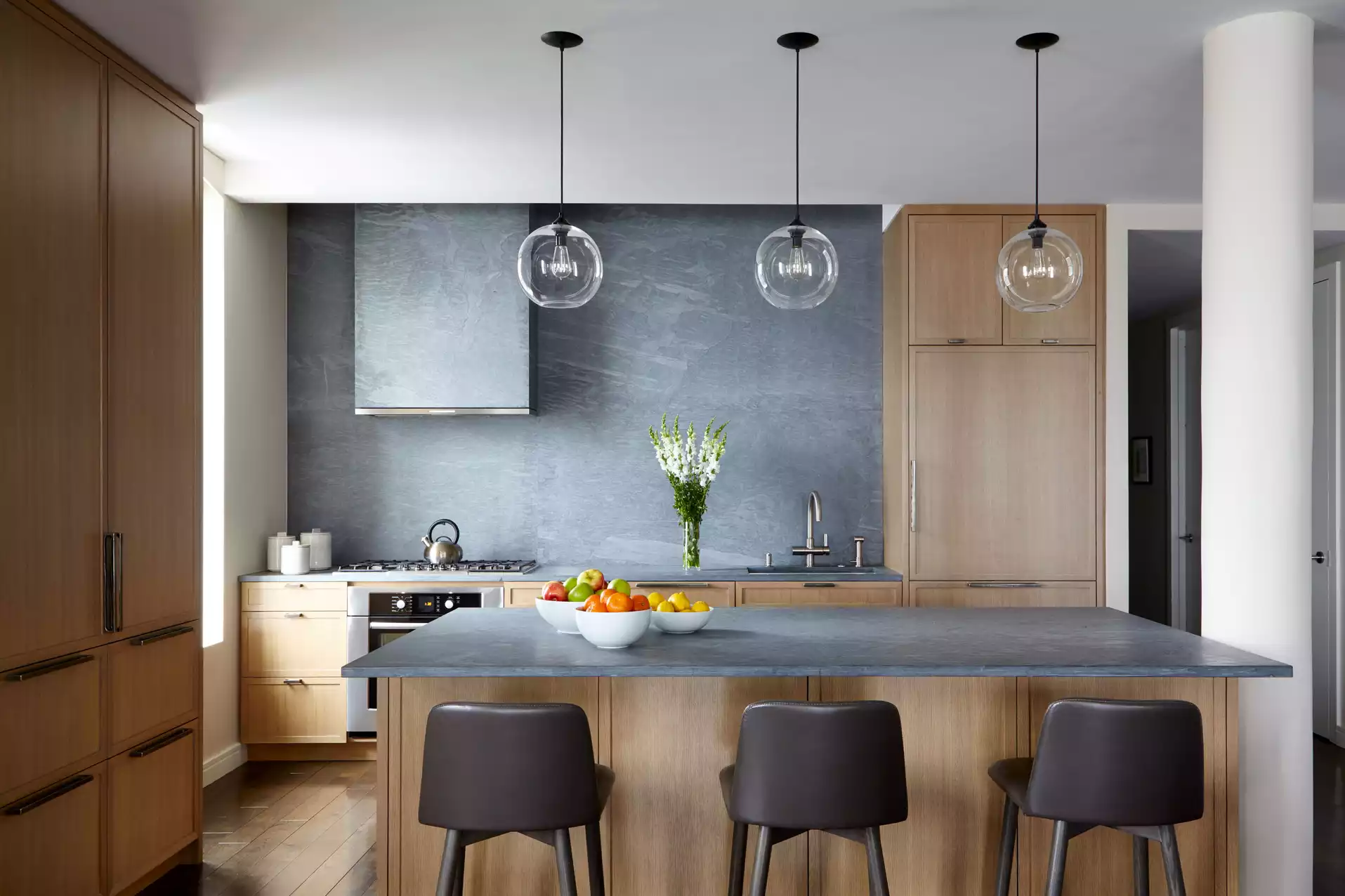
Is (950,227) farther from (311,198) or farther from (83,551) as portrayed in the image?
(83,551)

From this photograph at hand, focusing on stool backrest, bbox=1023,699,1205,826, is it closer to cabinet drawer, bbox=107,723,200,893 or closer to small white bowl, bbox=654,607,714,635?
small white bowl, bbox=654,607,714,635

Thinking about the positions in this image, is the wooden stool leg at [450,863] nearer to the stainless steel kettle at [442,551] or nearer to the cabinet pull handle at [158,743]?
the cabinet pull handle at [158,743]

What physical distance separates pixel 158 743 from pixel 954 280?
393 centimetres

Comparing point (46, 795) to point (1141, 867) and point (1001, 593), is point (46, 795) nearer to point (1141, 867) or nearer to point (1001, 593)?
point (1141, 867)

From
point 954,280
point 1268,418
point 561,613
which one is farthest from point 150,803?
point 954,280

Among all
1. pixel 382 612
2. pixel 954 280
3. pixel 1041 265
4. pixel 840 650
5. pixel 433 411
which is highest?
pixel 954 280

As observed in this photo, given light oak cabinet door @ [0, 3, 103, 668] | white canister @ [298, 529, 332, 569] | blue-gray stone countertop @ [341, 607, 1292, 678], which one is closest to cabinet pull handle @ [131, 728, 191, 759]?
light oak cabinet door @ [0, 3, 103, 668]

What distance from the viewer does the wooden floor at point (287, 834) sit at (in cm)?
332

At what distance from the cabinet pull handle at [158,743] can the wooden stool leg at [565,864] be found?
5.50ft

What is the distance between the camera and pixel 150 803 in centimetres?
323

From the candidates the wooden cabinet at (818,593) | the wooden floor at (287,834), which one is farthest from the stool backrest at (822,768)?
the wooden cabinet at (818,593)

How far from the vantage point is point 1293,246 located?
279 cm

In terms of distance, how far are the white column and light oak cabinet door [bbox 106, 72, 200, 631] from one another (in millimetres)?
3328

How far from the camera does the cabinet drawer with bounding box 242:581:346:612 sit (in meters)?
4.76
